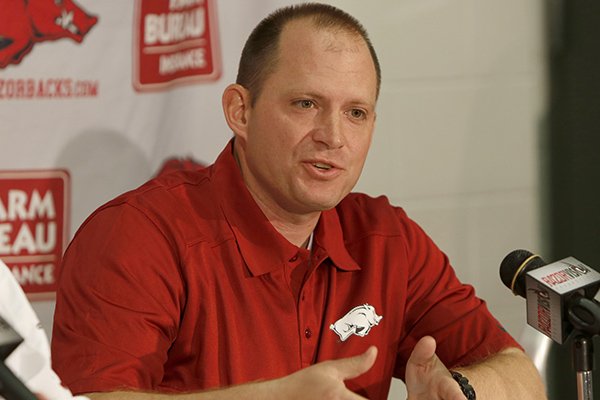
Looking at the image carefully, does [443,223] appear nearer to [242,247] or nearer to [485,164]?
[485,164]

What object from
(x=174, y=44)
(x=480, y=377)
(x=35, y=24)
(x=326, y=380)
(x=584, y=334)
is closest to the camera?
(x=326, y=380)

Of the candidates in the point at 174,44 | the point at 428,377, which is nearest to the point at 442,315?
the point at 428,377

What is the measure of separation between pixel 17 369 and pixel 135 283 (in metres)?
0.81

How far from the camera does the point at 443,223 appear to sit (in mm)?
2918

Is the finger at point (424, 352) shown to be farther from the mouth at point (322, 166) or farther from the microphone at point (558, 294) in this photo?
the mouth at point (322, 166)

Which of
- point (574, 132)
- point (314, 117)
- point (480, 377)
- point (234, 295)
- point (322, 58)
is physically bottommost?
point (480, 377)

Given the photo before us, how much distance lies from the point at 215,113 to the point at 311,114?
659 mm

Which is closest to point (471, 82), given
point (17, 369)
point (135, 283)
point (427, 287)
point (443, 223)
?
point (443, 223)

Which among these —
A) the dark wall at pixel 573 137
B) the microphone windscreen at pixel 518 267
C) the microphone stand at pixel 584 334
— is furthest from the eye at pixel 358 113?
the dark wall at pixel 573 137

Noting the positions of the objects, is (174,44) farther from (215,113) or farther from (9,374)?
(9,374)

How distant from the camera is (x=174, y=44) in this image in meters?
2.43

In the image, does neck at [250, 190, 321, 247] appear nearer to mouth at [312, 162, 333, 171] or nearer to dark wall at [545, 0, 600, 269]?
mouth at [312, 162, 333, 171]

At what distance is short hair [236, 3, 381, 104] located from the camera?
1901 millimetres

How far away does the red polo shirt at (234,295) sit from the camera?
1648 millimetres
